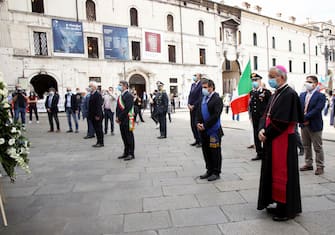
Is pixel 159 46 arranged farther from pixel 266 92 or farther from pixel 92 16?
pixel 266 92

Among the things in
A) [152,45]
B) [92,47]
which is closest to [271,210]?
[92,47]

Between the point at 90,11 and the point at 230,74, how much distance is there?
21.1 m

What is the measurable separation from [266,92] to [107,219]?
4.39 meters

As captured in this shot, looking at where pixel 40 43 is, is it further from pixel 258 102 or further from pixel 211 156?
pixel 211 156

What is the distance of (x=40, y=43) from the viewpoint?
75.4ft

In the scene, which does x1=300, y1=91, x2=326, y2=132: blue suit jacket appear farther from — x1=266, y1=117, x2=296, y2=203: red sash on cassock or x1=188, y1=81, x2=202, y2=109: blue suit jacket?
x1=188, y1=81, x2=202, y2=109: blue suit jacket

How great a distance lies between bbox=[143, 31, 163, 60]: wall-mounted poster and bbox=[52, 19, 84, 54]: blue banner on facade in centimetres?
655

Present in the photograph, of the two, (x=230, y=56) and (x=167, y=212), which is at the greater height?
(x=230, y=56)

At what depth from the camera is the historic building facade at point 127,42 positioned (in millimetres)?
22297

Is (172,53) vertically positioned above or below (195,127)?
above

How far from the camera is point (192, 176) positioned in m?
5.16

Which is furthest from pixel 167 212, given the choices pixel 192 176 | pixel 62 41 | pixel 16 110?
pixel 62 41

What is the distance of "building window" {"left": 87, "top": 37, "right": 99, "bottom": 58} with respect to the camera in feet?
82.8

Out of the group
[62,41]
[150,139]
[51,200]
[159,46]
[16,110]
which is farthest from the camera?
[159,46]
